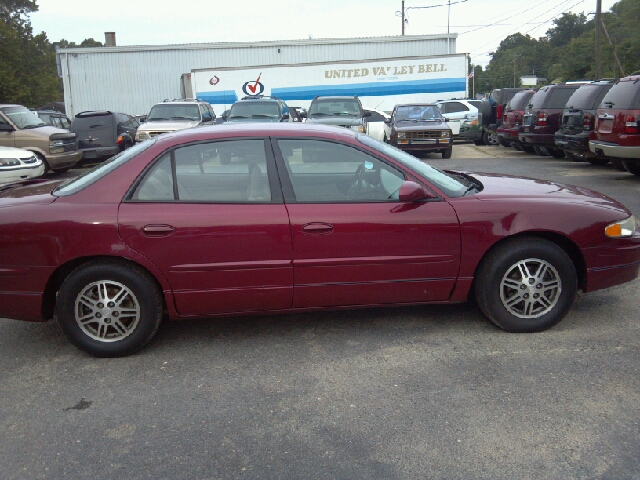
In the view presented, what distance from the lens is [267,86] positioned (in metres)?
28.7

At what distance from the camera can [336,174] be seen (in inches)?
179

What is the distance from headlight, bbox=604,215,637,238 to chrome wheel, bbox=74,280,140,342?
337 centimetres

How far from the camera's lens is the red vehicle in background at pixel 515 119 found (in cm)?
1819

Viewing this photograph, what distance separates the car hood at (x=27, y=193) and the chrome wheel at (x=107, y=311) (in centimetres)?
71

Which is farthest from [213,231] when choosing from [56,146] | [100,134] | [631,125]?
[100,134]

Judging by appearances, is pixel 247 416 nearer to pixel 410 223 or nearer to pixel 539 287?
pixel 410 223

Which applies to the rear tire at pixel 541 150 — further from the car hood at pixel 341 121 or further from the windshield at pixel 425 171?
the windshield at pixel 425 171

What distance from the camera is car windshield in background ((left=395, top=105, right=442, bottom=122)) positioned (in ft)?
61.6

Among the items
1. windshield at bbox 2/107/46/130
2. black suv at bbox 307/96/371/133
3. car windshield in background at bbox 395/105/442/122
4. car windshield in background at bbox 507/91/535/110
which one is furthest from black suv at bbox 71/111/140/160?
car windshield in background at bbox 507/91/535/110

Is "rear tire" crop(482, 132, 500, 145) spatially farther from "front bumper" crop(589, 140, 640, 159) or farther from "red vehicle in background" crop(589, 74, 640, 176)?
"red vehicle in background" crop(589, 74, 640, 176)

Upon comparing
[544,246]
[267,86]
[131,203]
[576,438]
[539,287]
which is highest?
[267,86]

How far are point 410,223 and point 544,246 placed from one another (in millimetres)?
980

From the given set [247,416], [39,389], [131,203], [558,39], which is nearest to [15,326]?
[39,389]

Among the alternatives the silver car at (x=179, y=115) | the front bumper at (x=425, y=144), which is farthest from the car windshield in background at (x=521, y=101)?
the silver car at (x=179, y=115)
